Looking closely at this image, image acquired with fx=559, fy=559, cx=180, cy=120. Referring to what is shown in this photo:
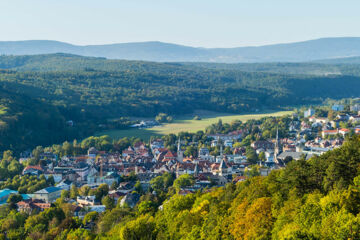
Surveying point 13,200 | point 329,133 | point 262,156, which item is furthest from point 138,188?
point 329,133

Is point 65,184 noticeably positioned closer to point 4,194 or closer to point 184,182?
point 4,194

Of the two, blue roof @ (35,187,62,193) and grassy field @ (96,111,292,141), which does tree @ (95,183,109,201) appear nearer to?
blue roof @ (35,187,62,193)

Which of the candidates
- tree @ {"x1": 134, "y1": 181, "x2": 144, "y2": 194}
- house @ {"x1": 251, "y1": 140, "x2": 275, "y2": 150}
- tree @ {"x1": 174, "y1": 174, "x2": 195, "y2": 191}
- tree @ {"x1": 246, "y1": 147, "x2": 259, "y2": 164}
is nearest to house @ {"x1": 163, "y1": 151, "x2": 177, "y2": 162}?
tree @ {"x1": 246, "y1": 147, "x2": 259, "y2": 164}

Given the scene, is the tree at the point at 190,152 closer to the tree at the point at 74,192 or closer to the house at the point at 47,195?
the tree at the point at 74,192

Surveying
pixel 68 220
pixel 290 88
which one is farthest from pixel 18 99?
pixel 290 88

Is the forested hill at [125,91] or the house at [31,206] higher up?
the house at [31,206]

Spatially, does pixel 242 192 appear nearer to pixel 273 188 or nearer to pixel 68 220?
pixel 273 188

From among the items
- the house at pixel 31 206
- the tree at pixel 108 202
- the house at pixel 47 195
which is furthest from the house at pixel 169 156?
the house at pixel 31 206
